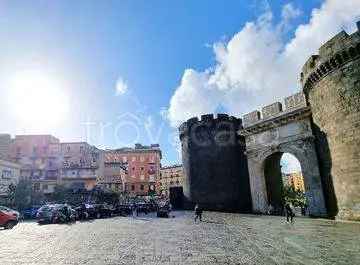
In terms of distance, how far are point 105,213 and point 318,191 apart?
17990 mm

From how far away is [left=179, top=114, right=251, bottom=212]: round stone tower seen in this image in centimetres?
3141

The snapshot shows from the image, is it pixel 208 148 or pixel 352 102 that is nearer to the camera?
pixel 352 102

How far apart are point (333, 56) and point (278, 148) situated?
790cm

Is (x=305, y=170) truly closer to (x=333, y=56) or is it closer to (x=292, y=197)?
(x=333, y=56)

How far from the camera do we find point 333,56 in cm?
1772

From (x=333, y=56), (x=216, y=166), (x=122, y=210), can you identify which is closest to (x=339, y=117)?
(x=333, y=56)

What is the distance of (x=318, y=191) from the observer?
65.3 ft

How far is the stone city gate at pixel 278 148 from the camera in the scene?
20.4 meters

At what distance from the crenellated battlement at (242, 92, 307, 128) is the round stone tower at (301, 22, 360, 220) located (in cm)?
200

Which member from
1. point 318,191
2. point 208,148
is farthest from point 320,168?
point 208,148

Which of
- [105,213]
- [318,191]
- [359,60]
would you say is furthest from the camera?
[105,213]

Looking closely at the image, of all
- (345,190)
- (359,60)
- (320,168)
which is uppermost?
(359,60)

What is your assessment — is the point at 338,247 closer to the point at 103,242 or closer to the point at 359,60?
the point at 103,242

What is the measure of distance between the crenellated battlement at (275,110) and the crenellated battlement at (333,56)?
181 centimetres
